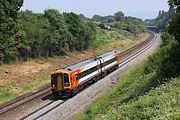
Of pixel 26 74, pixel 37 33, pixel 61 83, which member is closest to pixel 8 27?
pixel 26 74

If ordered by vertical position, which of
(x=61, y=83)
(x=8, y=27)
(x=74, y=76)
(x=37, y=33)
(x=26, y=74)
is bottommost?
(x=26, y=74)

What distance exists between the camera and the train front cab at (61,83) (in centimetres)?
3053

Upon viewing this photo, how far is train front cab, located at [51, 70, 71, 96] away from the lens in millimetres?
30531

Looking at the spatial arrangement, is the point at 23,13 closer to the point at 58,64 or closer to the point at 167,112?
the point at 58,64

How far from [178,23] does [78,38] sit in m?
44.0

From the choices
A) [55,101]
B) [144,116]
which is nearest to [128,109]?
[144,116]

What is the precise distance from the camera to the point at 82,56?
61.8 m

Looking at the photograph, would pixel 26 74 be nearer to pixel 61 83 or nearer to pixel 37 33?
pixel 37 33

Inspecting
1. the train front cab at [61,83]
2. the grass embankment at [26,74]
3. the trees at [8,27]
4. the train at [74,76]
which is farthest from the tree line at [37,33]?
the train front cab at [61,83]

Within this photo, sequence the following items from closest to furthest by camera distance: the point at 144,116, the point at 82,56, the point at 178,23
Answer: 1. the point at 144,116
2. the point at 178,23
3. the point at 82,56

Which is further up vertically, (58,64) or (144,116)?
(144,116)

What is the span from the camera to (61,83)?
30766 mm

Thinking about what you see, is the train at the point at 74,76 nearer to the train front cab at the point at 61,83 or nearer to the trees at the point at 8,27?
the train front cab at the point at 61,83

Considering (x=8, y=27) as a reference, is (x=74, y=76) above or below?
below
